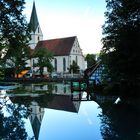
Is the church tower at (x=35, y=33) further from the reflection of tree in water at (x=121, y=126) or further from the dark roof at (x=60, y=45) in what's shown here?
the reflection of tree in water at (x=121, y=126)

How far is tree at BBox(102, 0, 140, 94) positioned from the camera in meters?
22.1

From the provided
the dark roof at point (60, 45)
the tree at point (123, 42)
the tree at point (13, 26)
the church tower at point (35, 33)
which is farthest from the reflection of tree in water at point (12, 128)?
the church tower at point (35, 33)

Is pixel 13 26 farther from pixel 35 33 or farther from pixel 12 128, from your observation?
pixel 35 33

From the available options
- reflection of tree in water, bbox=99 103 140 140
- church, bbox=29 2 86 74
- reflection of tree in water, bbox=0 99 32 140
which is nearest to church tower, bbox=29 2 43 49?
church, bbox=29 2 86 74

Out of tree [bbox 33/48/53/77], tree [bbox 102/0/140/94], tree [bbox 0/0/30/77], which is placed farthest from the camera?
tree [bbox 33/48/53/77]

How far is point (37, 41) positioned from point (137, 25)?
82.7 meters

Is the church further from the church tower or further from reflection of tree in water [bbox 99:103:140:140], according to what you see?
reflection of tree in water [bbox 99:103:140:140]

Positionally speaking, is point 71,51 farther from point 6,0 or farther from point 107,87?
point 6,0

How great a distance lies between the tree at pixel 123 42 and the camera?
2206cm

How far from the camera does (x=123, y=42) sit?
22125mm

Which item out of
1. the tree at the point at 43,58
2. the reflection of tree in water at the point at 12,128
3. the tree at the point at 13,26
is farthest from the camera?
the tree at the point at 43,58

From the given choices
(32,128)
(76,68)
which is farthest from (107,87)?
(76,68)

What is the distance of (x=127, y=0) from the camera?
22.4 metres

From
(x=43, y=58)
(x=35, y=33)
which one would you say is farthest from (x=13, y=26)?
(x=35, y=33)
